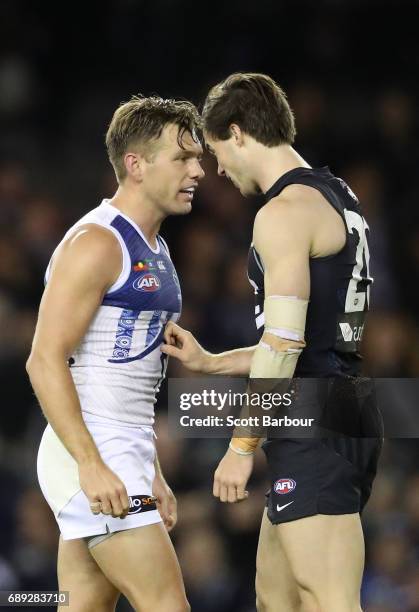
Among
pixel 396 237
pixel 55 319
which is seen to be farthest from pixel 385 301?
pixel 55 319

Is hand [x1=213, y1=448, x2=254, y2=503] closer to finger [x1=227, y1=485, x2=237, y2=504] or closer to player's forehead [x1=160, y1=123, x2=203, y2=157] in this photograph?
finger [x1=227, y1=485, x2=237, y2=504]

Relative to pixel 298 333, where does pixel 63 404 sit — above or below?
below

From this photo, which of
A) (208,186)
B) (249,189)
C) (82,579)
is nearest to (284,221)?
(249,189)

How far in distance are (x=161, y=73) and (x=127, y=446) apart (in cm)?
544

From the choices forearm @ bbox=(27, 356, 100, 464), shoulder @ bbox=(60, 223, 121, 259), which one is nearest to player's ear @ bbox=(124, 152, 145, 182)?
shoulder @ bbox=(60, 223, 121, 259)

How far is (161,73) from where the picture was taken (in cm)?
837

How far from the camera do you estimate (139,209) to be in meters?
3.66

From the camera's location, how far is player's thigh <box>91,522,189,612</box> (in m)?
3.35

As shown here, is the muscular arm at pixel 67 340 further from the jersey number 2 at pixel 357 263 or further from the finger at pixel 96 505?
the jersey number 2 at pixel 357 263

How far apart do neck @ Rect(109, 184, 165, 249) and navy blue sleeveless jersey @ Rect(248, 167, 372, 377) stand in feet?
1.27

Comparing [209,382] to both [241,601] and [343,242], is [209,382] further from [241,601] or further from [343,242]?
[241,601]

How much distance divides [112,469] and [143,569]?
1.11 ft

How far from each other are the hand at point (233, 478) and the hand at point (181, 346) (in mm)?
437

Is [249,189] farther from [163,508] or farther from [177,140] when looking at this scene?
[163,508]
